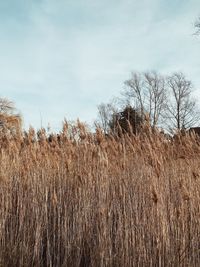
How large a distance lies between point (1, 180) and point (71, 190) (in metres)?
0.87

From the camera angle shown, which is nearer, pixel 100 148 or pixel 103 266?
pixel 103 266

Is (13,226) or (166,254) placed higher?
(13,226)

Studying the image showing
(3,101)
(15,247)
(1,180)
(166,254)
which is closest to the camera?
(166,254)

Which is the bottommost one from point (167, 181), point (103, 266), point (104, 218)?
point (103, 266)

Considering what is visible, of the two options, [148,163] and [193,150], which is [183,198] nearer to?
[148,163]

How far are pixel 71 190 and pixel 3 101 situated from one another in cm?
2592

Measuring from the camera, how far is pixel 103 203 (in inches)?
154

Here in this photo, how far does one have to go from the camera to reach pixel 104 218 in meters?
3.78

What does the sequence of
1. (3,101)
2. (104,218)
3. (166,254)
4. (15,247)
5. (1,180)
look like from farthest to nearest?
(3,101), (1,180), (15,247), (104,218), (166,254)

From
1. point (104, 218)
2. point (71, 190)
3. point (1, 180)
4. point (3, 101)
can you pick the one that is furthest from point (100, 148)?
point (3, 101)

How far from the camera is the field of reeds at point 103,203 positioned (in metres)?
3.53

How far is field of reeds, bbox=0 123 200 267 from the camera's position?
11.6ft

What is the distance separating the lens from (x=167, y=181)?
3.86 m

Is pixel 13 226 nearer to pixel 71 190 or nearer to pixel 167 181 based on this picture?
pixel 71 190
